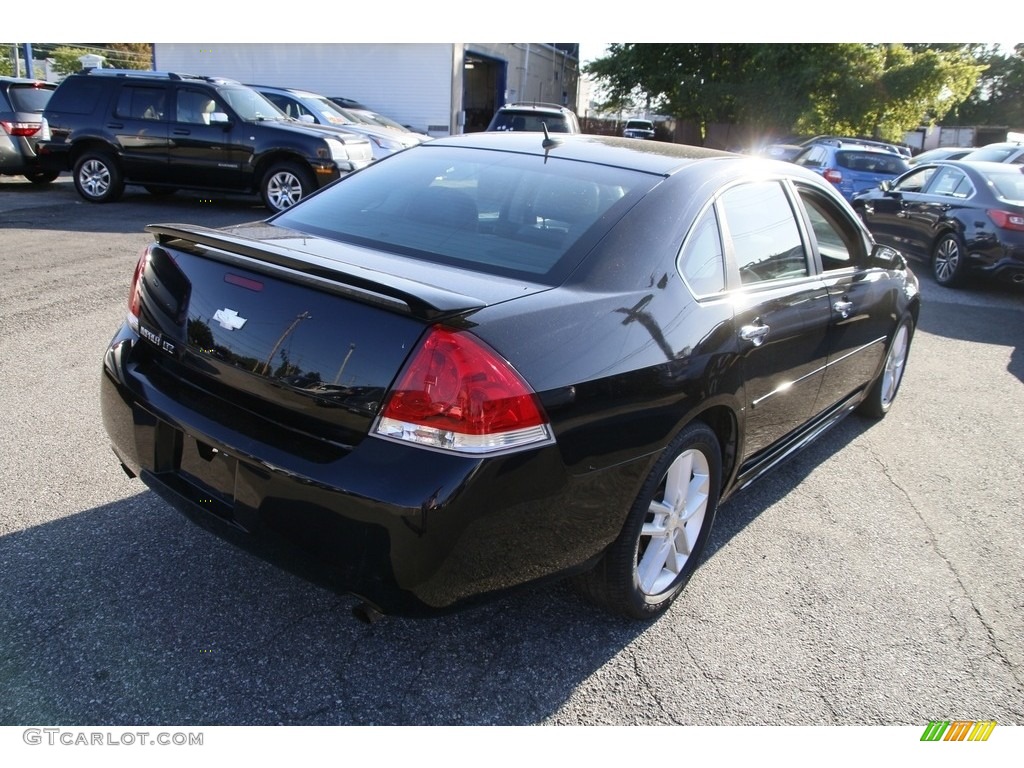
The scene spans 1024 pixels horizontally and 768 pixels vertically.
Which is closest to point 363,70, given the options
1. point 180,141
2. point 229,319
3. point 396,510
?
point 180,141

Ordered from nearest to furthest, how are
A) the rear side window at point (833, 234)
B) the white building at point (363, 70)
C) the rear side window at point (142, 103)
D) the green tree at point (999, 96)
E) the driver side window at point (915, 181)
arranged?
the rear side window at point (833, 234) < the driver side window at point (915, 181) < the rear side window at point (142, 103) < the white building at point (363, 70) < the green tree at point (999, 96)

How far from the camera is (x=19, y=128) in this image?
1302 centimetres

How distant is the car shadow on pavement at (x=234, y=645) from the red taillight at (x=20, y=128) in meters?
12.3

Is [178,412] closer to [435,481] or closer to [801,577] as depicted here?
[435,481]

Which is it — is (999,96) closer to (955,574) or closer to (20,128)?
(20,128)

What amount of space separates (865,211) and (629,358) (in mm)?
10786

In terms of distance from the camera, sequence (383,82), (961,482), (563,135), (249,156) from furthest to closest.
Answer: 1. (383,82)
2. (249,156)
3. (961,482)
4. (563,135)

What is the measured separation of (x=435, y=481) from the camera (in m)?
2.14

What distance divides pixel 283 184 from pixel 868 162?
406 inches

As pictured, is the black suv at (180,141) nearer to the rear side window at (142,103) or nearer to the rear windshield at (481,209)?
the rear side window at (142,103)

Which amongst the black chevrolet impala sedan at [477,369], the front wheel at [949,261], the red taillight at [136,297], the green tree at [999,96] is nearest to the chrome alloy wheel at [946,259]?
the front wheel at [949,261]

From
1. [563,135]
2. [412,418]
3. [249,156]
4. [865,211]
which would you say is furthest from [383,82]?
[412,418]

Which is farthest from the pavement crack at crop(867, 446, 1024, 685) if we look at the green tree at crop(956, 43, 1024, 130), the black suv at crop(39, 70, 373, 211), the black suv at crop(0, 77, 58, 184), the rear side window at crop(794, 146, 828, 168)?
the green tree at crop(956, 43, 1024, 130)

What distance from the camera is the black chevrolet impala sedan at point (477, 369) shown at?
2.21 meters
